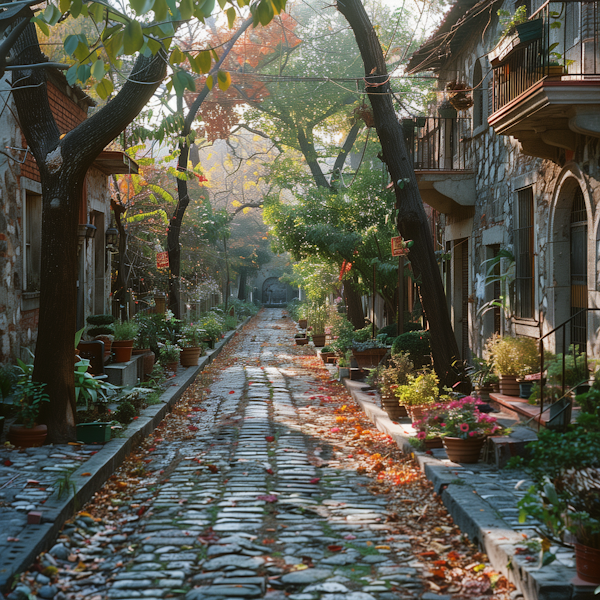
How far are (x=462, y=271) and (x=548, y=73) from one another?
6.86 metres

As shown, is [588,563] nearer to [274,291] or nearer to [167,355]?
[167,355]

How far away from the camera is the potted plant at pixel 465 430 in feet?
21.6

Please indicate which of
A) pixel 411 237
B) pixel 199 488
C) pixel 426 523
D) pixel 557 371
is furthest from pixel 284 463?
pixel 411 237

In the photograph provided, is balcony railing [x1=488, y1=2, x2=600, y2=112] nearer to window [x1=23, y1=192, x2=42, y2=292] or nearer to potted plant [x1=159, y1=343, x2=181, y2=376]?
window [x1=23, y1=192, x2=42, y2=292]

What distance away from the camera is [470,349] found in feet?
43.7

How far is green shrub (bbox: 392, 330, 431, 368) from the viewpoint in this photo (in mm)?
11055

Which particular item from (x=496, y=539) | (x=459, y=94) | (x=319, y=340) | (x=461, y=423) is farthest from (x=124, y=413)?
(x=319, y=340)

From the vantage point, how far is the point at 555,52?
8.46m

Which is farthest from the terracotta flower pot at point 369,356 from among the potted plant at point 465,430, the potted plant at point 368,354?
the potted plant at point 465,430

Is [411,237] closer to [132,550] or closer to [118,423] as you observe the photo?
[118,423]

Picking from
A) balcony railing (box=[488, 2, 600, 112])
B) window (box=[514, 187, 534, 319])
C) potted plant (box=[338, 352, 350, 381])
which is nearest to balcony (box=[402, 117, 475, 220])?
window (box=[514, 187, 534, 319])

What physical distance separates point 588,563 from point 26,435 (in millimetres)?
5655

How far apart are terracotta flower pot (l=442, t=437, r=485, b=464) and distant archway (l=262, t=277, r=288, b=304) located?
6000 cm

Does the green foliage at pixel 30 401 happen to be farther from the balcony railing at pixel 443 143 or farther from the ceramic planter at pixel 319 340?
the ceramic planter at pixel 319 340
